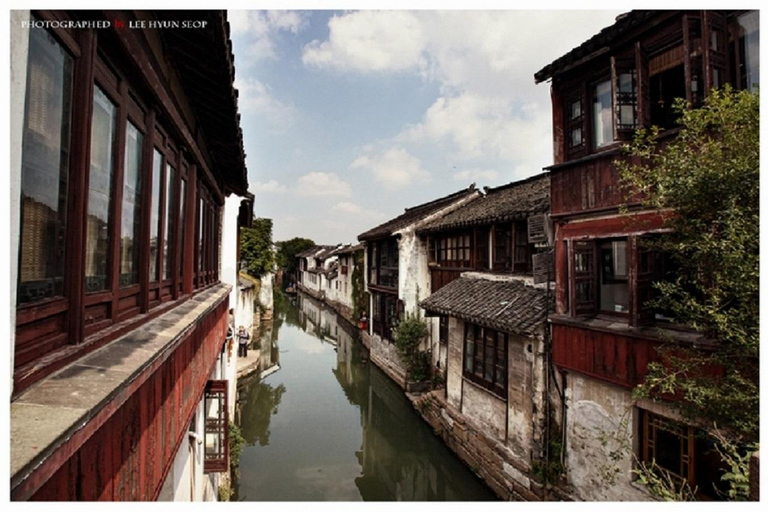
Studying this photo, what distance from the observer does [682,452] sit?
18.6 ft

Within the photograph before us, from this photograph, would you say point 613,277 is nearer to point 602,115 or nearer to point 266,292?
point 602,115

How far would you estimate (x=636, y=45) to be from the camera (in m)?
5.88

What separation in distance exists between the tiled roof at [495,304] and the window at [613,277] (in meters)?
1.46

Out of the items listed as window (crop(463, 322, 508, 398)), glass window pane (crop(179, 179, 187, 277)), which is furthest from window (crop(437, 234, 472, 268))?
glass window pane (crop(179, 179, 187, 277))

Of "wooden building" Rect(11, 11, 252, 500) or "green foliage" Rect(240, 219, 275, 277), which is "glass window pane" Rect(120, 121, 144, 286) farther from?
"green foliage" Rect(240, 219, 275, 277)

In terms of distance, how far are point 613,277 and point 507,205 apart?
6.25 metres

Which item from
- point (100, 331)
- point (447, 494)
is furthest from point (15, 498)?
point (447, 494)

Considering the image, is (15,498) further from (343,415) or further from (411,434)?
(343,415)

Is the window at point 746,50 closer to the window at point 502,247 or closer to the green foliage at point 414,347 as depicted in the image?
the window at point 502,247

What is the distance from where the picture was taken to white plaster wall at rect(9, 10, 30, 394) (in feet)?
5.20

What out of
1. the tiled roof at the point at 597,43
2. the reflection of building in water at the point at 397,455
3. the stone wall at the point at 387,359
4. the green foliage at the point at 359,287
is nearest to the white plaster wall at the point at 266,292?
the green foliage at the point at 359,287

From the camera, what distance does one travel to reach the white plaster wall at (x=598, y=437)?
630 centimetres

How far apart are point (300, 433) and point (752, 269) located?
490 inches

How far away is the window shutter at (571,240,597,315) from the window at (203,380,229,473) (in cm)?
639
